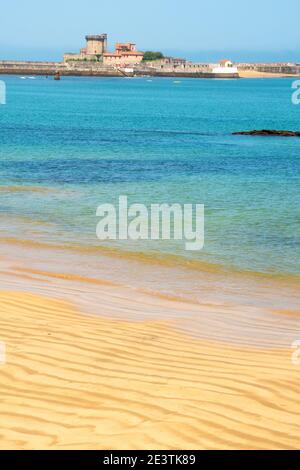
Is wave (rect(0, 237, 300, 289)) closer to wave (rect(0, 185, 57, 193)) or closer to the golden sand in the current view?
the golden sand

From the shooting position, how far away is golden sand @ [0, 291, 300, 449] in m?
5.20

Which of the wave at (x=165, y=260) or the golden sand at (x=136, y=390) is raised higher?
the golden sand at (x=136, y=390)

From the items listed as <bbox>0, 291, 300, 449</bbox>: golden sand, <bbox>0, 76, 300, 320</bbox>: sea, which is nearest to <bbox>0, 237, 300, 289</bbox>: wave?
<bbox>0, 76, 300, 320</bbox>: sea

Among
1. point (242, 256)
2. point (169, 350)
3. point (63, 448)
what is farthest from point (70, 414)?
point (242, 256)

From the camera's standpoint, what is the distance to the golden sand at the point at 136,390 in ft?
17.0

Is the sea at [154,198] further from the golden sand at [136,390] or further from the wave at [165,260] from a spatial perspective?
the golden sand at [136,390]

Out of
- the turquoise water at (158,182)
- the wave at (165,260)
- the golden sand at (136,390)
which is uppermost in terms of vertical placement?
the golden sand at (136,390)

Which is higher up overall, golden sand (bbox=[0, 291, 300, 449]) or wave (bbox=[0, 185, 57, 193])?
golden sand (bbox=[0, 291, 300, 449])

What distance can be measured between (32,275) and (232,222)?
21.4ft

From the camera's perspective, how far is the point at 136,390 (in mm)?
6020

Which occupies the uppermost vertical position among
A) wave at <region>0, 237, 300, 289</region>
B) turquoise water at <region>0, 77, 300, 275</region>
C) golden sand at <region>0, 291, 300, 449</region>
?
golden sand at <region>0, 291, 300, 449</region>

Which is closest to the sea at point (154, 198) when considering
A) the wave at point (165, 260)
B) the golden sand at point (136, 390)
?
the wave at point (165, 260)

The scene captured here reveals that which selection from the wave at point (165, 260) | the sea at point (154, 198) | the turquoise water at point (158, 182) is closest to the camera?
the wave at point (165, 260)

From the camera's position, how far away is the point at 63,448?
500 cm
